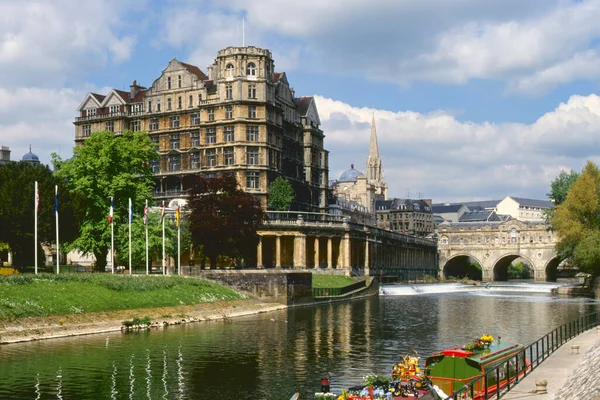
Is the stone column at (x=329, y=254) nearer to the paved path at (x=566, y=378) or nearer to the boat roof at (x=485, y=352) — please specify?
the paved path at (x=566, y=378)

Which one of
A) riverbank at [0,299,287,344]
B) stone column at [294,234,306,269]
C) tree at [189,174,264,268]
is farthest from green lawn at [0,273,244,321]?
stone column at [294,234,306,269]

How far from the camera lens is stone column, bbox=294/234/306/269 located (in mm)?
129625

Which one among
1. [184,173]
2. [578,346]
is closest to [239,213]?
[184,173]

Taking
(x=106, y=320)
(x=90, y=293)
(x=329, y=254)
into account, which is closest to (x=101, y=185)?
(x=90, y=293)

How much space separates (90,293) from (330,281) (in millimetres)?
57098

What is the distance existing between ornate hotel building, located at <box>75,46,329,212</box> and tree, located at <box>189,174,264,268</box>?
1255 inches

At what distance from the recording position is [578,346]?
1747 inches

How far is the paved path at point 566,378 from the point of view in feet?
94.3

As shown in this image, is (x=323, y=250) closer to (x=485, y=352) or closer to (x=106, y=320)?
(x=106, y=320)

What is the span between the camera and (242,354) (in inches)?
2018

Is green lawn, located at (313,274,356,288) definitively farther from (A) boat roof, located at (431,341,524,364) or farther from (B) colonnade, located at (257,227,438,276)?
(A) boat roof, located at (431,341,524,364)

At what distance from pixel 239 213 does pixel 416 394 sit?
74470 mm

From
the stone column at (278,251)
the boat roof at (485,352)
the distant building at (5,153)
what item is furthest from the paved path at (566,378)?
the distant building at (5,153)

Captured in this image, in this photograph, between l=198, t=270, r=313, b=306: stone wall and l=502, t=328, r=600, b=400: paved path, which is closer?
l=502, t=328, r=600, b=400: paved path
